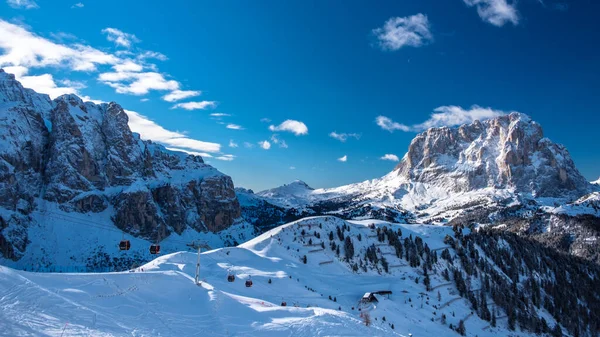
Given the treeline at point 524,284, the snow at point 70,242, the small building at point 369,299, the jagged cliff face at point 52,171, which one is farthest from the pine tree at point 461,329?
the jagged cliff face at point 52,171

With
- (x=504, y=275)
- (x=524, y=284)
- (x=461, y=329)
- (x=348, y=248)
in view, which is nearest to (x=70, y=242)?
(x=348, y=248)

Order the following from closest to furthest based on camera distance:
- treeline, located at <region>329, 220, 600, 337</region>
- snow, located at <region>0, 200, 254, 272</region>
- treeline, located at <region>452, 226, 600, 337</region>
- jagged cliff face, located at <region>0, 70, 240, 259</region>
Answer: treeline, located at <region>329, 220, 600, 337</region>, treeline, located at <region>452, 226, 600, 337</region>, snow, located at <region>0, 200, 254, 272</region>, jagged cliff face, located at <region>0, 70, 240, 259</region>

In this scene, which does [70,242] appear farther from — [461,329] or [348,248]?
[461,329]

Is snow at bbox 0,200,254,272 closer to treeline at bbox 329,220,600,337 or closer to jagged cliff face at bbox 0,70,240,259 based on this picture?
jagged cliff face at bbox 0,70,240,259

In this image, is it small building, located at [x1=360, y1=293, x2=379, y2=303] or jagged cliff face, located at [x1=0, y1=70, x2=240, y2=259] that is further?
jagged cliff face, located at [x1=0, y1=70, x2=240, y2=259]

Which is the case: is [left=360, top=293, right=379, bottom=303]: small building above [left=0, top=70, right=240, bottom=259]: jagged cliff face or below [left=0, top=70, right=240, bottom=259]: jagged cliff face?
below

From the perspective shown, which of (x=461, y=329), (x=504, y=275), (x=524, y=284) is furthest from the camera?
(x=524, y=284)

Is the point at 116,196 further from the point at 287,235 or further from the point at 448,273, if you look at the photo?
the point at 448,273

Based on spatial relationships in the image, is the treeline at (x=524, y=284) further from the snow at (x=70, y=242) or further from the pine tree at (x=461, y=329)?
the snow at (x=70, y=242)

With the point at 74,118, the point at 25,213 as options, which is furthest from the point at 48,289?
the point at 74,118

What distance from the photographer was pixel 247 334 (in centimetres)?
2309

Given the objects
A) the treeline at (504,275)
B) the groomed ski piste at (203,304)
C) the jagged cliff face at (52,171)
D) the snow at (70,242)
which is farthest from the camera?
the jagged cliff face at (52,171)

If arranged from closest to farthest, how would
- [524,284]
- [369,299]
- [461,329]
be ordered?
[369,299], [461,329], [524,284]

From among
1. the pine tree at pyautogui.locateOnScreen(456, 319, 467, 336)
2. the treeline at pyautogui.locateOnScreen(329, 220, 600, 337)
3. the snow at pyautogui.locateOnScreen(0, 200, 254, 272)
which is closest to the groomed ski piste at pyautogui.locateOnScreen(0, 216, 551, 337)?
the pine tree at pyautogui.locateOnScreen(456, 319, 467, 336)
